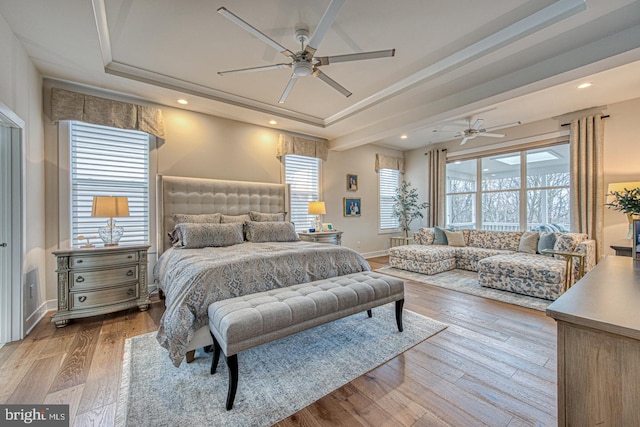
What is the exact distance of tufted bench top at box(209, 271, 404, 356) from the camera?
1.71m

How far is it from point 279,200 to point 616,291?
446 centimetres

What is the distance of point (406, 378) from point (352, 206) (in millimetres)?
4689

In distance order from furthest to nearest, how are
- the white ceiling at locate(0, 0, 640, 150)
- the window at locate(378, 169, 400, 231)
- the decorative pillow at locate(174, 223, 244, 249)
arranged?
the window at locate(378, 169, 400, 231), the decorative pillow at locate(174, 223, 244, 249), the white ceiling at locate(0, 0, 640, 150)

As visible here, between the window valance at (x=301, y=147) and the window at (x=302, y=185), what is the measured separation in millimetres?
172

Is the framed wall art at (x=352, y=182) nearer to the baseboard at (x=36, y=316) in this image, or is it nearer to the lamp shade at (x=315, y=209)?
the lamp shade at (x=315, y=209)

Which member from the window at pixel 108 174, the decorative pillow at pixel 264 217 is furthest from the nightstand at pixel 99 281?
the decorative pillow at pixel 264 217

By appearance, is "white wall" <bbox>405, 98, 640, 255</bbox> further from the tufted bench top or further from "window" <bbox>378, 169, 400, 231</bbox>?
the tufted bench top

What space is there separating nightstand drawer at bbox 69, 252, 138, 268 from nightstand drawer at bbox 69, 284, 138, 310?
0.99 ft

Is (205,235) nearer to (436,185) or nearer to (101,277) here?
(101,277)

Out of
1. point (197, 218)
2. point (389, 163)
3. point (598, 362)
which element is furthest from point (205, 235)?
point (389, 163)

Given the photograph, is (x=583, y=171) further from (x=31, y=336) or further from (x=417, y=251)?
(x=31, y=336)

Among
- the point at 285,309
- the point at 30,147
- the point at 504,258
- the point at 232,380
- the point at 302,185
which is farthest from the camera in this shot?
the point at 302,185

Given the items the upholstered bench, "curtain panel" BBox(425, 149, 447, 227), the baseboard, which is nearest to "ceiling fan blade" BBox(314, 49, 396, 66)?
the upholstered bench

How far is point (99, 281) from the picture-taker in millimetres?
2936
